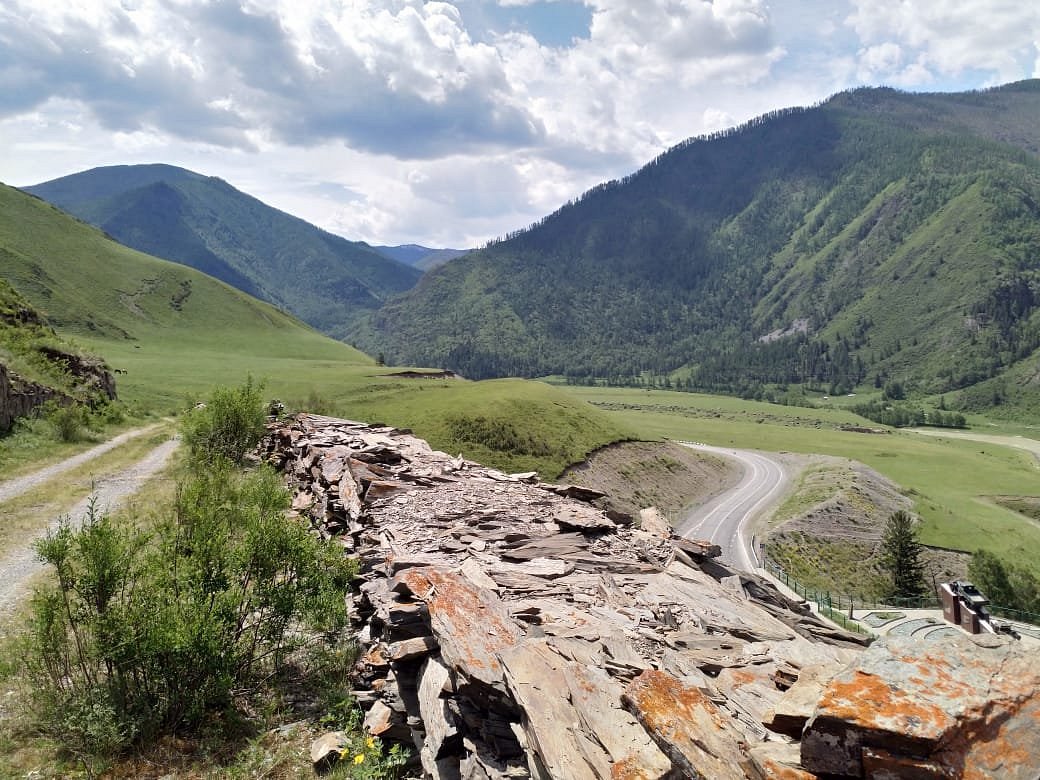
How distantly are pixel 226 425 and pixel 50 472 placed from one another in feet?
30.5

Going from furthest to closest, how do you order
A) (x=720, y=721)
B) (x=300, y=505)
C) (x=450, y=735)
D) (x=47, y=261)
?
(x=47, y=261), (x=300, y=505), (x=450, y=735), (x=720, y=721)

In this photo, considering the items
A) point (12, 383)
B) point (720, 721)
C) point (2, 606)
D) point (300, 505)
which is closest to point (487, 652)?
point (720, 721)

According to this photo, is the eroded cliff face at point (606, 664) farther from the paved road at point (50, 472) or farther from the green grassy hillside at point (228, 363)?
the green grassy hillside at point (228, 363)

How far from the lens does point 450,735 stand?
32.3 ft

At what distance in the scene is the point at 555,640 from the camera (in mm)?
11156

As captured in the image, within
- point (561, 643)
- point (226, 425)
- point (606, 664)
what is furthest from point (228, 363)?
point (606, 664)

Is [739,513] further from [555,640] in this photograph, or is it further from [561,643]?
[561,643]

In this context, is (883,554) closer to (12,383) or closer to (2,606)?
(2,606)

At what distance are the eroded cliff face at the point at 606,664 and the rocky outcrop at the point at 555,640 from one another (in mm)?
43

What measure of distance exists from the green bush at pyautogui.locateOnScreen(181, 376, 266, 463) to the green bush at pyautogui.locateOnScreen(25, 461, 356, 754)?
24.0 metres

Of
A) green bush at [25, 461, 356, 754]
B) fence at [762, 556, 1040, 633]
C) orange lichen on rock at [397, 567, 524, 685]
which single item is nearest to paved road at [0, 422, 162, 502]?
green bush at [25, 461, 356, 754]

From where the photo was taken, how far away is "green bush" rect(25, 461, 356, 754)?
415 inches

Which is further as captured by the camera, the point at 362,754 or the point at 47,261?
the point at 47,261

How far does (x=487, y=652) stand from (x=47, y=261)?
705 feet
